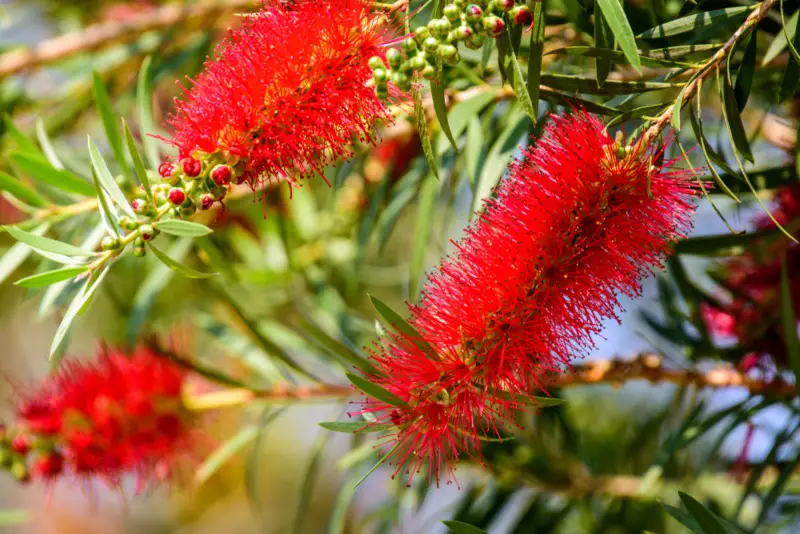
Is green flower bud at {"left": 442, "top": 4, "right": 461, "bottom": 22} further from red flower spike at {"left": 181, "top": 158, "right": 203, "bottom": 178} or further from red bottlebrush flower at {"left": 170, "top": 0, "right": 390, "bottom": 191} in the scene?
red flower spike at {"left": 181, "top": 158, "right": 203, "bottom": 178}

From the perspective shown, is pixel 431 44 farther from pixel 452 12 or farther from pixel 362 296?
pixel 362 296

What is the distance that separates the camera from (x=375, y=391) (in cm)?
79

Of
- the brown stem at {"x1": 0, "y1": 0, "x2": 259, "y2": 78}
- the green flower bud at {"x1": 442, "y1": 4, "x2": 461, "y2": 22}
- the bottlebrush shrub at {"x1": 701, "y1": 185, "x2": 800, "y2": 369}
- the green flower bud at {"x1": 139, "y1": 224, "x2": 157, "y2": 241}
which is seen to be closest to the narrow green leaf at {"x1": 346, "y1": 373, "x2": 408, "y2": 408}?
the green flower bud at {"x1": 139, "y1": 224, "x2": 157, "y2": 241}

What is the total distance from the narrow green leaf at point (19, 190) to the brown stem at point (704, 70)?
0.84m

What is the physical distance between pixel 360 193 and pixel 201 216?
0.49 m

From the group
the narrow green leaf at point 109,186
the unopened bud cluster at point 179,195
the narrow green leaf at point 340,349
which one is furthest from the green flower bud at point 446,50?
the narrow green leaf at point 340,349

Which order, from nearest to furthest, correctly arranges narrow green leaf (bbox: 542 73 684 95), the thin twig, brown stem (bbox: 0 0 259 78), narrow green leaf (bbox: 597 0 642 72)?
narrow green leaf (bbox: 597 0 642 72) < narrow green leaf (bbox: 542 73 684 95) < the thin twig < brown stem (bbox: 0 0 259 78)

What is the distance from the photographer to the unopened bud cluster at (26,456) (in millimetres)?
1381

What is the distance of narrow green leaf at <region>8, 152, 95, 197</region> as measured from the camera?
104cm

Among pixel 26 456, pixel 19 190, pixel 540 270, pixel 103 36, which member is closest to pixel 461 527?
pixel 540 270

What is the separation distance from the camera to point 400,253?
8.08 feet

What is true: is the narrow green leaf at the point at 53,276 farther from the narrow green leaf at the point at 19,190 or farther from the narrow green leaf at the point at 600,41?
the narrow green leaf at the point at 600,41

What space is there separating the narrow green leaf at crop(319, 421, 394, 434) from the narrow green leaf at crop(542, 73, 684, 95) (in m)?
0.41

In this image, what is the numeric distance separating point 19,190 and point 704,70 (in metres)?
0.92
